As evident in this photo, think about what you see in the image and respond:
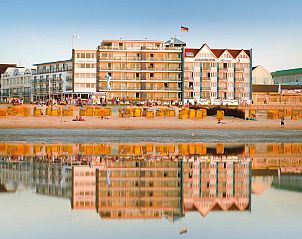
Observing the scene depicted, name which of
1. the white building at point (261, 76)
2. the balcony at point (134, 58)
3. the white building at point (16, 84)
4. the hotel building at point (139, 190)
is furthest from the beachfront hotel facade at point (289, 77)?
the hotel building at point (139, 190)

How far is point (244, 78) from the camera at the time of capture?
402 ft

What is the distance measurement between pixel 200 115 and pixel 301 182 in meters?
50.2

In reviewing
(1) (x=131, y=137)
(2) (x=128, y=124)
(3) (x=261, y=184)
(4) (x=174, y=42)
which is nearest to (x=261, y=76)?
(4) (x=174, y=42)

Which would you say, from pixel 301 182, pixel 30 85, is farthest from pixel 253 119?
pixel 30 85

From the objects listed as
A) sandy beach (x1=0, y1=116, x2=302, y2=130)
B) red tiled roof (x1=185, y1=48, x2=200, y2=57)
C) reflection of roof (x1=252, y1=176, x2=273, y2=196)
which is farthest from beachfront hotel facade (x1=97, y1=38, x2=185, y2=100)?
reflection of roof (x1=252, y1=176, x2=273, y2=196)

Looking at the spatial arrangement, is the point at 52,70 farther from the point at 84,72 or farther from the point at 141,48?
the point at 141,48

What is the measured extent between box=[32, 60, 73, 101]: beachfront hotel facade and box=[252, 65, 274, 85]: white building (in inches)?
2288

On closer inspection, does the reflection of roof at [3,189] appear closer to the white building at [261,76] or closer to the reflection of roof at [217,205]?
the reflection of roof at [217,205]

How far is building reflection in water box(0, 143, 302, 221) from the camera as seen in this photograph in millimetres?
14188

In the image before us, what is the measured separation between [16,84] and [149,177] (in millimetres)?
129644

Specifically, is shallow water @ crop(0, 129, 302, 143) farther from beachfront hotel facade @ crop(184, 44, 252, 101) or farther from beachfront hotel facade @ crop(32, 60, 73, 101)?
beachfront hotel facade @ crop(32, 60, 73, 101)

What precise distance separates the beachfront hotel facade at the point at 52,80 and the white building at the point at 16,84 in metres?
4.35

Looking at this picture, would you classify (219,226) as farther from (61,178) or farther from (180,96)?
(180,96)

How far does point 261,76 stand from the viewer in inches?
6334
